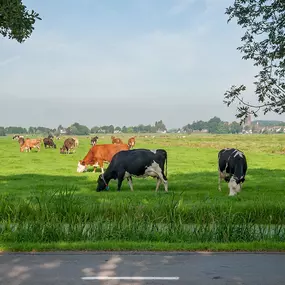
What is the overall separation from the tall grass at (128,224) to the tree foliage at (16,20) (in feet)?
21.4

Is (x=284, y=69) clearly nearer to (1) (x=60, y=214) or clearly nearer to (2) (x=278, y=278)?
(1) (x=60, y=214)

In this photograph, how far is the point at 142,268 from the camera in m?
9.44

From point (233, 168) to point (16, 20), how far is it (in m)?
12.3

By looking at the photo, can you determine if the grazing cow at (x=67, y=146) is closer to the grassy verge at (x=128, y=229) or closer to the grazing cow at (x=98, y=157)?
the grazing cow at (x=98, y=157)

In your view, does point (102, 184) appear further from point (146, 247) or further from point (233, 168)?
point (146, 247)

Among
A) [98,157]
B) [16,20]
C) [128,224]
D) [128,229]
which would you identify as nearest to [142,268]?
[128,229]

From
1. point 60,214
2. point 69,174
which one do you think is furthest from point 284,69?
point 69,174

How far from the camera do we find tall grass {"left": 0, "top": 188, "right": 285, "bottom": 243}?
1205 centimetres

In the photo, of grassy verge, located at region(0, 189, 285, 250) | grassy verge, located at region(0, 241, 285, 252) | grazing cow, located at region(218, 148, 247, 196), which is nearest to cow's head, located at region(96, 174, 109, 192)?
grazing cow, located at region(218, 148, 247, 196)

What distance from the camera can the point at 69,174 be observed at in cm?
3250

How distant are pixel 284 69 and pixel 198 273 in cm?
1463

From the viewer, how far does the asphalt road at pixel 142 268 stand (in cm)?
871

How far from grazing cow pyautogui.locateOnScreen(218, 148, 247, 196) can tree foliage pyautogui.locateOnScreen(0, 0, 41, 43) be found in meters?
11.1

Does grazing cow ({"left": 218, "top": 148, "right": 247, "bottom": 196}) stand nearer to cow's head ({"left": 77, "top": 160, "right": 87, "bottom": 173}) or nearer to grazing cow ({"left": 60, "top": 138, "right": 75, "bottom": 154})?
cow's head ({"left": 77, "top": 160, "right": 87, "bottom": 173})
